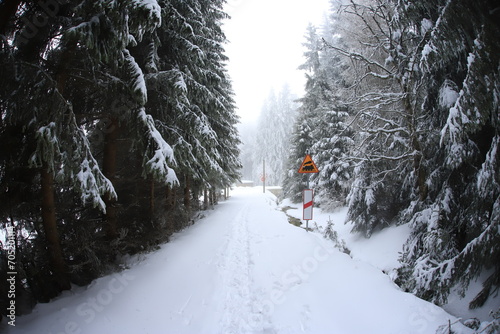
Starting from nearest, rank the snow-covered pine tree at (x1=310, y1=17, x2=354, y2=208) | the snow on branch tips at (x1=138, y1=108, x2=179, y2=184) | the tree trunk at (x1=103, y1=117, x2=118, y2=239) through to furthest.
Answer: the snow on branch tips at (x1=138, y1=108, x2=179, y2=184)
the tree trunk at (x1=103, y1=117, x2=118, y2=239)
the snow-covered pine tree at (x1=310, y1=17, x2=354, y2=208)

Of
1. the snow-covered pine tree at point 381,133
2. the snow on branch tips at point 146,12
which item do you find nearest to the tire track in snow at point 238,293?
the snow-covered pine tree at point 381,133

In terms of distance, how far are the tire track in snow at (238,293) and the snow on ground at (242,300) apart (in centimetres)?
2

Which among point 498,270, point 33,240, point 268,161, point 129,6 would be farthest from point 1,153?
point 268,161

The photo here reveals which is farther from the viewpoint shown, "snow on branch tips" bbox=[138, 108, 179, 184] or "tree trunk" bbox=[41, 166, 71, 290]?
"snow on branch tips" bbox=[138, 108, 179, 184]

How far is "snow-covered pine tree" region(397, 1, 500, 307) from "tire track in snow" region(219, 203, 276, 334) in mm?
2643

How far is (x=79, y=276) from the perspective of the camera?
4.00 meters

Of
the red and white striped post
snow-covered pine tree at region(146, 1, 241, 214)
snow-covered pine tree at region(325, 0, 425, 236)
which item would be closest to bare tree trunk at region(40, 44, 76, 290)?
snow-covered pine tree at region(146, 1, 241, 214)

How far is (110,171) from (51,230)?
1.90 m

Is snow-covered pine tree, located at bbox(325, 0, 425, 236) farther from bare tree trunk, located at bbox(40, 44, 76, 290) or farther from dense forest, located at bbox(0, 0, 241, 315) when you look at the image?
bare tree trunk, located at bbox(40, 44, 76, 290)

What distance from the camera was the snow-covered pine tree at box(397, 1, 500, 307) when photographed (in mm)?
2291

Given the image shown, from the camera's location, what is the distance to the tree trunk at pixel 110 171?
4982mm

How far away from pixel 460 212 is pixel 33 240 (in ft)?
24.2

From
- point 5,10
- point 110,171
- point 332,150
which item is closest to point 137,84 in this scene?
point 5,10

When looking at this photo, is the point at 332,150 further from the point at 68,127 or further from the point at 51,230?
the point at 51,230
